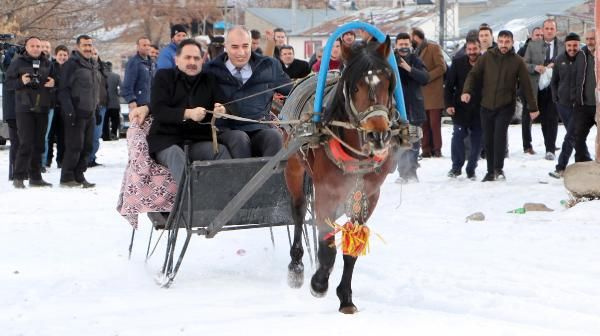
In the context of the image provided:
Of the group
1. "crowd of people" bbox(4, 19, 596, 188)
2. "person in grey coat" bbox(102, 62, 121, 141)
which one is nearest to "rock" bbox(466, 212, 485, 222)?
"crowd of people" bbox(4, 19, 596, 188)

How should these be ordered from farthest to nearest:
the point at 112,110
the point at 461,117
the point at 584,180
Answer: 1. the point at 112,110
2. the point at 461,117
3. the point at 584,180

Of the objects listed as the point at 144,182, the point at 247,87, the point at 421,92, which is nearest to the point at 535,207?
the point at 421,92

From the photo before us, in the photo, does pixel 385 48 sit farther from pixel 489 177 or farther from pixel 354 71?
pixel 489 177

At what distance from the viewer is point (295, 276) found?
25.3 ft

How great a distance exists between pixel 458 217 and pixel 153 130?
4225 millimetres

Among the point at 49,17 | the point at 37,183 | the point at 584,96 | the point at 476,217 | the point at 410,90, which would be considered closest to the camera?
the point at 476,217

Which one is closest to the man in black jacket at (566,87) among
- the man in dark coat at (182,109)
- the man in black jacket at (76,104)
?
the man in black jacket at (76,104)

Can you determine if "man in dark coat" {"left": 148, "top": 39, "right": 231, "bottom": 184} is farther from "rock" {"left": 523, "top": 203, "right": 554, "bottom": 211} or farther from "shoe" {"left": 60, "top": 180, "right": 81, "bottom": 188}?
"shoe" {"left": 60, "top": 180, "right": 81, "bottom": 188}

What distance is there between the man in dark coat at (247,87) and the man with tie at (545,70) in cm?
843

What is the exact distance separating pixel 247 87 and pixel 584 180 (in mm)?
4371

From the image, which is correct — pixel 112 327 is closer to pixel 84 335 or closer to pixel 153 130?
pixel 84 335

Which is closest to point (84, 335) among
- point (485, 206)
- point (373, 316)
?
point (373, 316)

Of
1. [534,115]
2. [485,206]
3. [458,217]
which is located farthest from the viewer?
[534,115]

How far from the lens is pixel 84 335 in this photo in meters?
6.25
